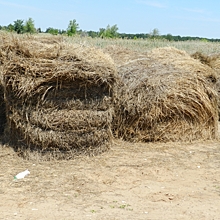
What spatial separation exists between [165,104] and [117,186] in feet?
8.89

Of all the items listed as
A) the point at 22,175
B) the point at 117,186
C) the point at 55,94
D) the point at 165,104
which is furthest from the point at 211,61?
the point at 22,175

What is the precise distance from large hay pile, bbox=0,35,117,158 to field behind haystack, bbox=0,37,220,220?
0.30 meters

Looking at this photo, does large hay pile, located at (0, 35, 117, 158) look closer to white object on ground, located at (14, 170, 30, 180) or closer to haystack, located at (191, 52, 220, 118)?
white object on ground, located at (14, 170, 30, 180)

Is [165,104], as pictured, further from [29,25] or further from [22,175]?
[29,25]

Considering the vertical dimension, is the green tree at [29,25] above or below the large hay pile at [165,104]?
above

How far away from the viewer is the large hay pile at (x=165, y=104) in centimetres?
782

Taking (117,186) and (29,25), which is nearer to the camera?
(117,186)

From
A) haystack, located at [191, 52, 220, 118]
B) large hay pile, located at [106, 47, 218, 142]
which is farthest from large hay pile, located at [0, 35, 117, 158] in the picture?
haystack, located at [191, 52, 220, 118]

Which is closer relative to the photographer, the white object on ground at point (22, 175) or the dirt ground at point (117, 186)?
the dirt ground at point (117, 186)

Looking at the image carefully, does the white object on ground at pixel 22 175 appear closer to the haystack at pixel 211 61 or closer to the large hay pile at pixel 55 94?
the large hay pile at pixel 55 94

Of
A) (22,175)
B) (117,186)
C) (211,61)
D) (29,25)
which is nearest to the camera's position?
(117,186)

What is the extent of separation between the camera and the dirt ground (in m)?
4.63

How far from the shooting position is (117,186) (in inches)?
217

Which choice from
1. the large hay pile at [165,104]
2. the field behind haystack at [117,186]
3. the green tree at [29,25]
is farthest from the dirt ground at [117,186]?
the green tree at [29,25]
